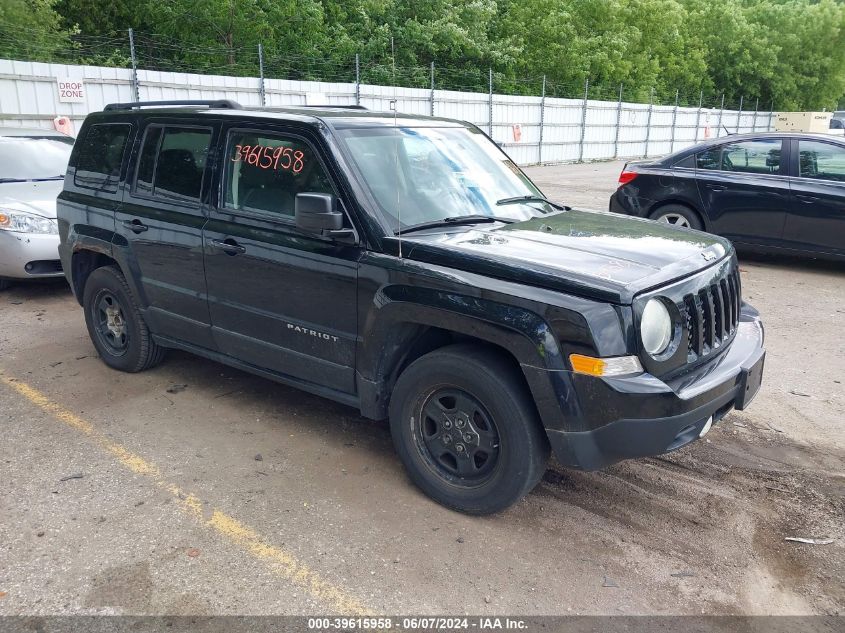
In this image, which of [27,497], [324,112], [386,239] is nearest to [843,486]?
[386,239]

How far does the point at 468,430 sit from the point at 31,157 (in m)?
7.33

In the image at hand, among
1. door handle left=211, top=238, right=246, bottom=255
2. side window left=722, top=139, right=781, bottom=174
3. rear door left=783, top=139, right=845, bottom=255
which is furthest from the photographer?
side window left=722, top=139, right=781, bottom=174

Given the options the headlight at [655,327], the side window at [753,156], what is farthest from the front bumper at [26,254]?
the side window at [753,156]

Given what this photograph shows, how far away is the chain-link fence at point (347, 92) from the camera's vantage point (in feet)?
48.8

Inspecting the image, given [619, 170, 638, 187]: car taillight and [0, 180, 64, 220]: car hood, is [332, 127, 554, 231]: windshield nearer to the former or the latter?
[0, 180, 64, 220]: car hood

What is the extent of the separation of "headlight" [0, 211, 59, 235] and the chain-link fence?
388cm

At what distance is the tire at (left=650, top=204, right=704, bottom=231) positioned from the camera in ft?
29.9

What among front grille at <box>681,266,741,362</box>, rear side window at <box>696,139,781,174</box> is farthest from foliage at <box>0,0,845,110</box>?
front grille at <box>681,266,741,362</box>

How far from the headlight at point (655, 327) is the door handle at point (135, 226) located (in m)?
3.31

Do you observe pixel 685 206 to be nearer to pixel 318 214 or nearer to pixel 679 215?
pixel 679 215

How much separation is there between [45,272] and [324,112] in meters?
4.60

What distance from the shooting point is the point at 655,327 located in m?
3.20

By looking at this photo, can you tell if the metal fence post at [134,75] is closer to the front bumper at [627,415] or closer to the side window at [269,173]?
the side window at [269,173]

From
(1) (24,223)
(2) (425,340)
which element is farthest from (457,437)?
(1) (24,223)
